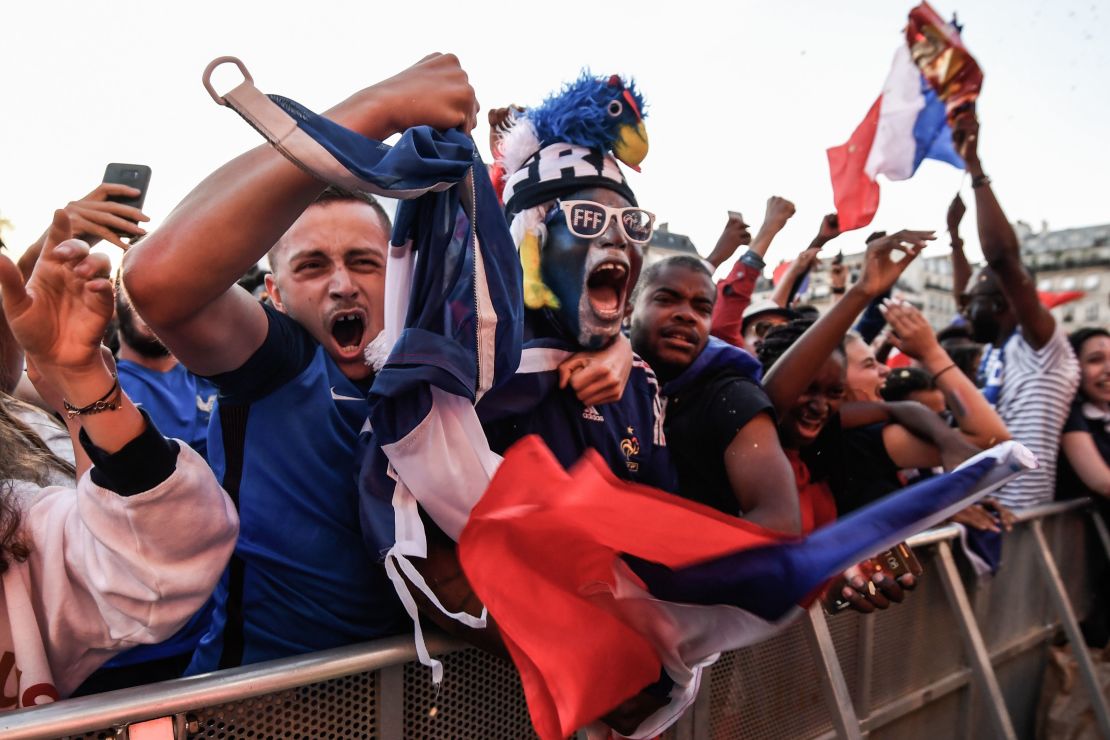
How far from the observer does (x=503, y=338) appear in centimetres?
172

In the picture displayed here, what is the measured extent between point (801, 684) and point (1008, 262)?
293cm

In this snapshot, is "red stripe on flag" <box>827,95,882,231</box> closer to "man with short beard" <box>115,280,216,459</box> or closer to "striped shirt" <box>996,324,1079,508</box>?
"striped shirt" <box>996,324,1079,508</box>

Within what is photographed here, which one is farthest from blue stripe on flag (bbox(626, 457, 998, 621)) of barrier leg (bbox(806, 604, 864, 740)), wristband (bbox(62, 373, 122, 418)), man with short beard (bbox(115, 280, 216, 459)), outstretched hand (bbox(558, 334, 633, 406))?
man with short beard (bbox(115, 280, 216, 459))

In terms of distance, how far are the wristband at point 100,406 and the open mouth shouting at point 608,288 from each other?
1.24 m

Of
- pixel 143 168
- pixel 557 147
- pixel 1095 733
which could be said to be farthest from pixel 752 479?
pixel 1095 733

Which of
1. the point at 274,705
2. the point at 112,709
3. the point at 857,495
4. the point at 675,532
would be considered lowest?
the point at 857,495

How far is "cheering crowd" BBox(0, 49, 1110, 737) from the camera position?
1.31 metres

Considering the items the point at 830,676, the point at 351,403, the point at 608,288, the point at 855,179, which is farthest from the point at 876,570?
the point at 855,179

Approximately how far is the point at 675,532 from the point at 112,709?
1025 millimetres

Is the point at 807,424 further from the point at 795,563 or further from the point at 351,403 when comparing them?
the point at 351,403

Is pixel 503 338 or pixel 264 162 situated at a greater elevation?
pixel 264 162

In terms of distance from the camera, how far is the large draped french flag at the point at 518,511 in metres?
1.38

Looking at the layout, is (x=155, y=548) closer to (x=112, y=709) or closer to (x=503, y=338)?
(x=112, y=709)

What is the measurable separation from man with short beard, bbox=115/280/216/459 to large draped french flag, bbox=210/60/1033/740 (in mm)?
1941
